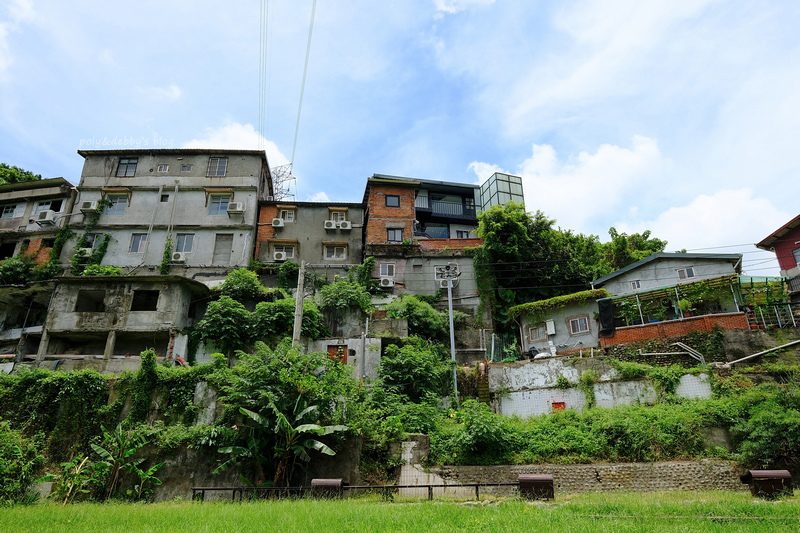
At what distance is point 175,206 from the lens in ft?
121

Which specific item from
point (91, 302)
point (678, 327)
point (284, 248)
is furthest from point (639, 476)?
point (91, 302)

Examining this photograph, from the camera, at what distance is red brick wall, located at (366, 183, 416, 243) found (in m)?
36.3

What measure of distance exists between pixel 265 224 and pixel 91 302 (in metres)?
12.3

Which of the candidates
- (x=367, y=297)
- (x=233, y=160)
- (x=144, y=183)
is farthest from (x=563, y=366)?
(x=144, y=183)

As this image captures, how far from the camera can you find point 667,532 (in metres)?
8.88

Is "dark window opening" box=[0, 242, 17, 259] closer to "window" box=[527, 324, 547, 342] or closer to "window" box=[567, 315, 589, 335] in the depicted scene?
"window" box=[527, 324, 547, 342]

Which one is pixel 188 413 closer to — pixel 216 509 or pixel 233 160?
pixel 216 509

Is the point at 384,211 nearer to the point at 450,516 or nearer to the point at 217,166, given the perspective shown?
the point at 217,166

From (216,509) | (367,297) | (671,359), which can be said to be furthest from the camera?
(367,297)

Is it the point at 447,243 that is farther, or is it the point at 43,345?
the point at 447,243

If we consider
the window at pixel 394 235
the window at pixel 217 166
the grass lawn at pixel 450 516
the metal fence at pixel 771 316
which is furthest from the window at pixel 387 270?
the grass lawn at pixel 450 516

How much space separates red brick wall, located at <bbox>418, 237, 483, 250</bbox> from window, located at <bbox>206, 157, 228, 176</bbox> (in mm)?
16243

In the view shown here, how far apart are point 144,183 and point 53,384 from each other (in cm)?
2209

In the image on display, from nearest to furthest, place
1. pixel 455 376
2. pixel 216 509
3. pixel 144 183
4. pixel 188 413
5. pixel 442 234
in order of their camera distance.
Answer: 1. pixel 216 509
2. pixel 188 413
3. pixel 455 376
4. pixel 144 183
5. pixel 442 234
